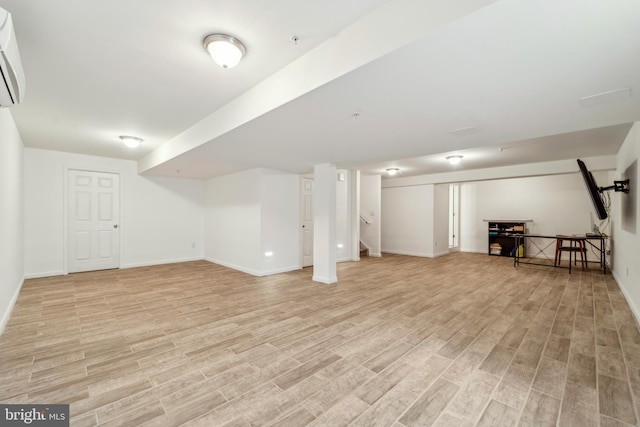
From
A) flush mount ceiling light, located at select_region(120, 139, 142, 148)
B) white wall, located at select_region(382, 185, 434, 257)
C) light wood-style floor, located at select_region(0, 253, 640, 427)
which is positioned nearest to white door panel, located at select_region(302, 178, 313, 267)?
light wood-style floor, located at select_region(0, 253, 640, 427)

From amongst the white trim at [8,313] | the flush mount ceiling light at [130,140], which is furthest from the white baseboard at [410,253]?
the white trim at [8,313]

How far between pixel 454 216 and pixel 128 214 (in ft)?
32.0

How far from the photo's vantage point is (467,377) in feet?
6.64

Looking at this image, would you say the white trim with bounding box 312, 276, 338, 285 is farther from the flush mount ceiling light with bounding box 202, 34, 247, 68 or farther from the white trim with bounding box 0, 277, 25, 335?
the white trim with bounding box 0, 277, 25, 335

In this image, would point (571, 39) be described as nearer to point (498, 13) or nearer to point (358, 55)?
point (498, 13)

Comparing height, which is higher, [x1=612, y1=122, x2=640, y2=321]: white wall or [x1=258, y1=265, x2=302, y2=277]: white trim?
[x1=612, y1=122, x2=640, y2=321]: white wall

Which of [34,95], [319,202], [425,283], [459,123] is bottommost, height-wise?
[425,283]

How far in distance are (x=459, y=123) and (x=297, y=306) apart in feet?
9.45

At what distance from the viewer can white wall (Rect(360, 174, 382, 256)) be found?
27.5ft

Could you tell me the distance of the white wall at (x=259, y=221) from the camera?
18.1 ft

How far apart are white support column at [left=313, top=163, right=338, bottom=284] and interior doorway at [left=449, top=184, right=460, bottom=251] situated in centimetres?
615

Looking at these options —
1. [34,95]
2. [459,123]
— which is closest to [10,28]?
[34,95]

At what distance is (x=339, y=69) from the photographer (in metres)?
1.81

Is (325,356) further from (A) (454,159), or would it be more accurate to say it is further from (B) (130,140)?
(A) (454,159)
